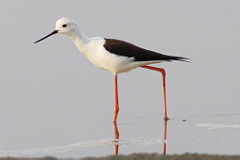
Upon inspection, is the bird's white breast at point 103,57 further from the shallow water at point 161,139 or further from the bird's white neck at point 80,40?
the shallow water at point 161,139

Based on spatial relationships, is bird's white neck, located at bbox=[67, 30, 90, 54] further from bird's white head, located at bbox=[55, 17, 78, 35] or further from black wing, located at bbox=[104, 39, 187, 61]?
black wing, located at bbox=[104, 39, 187, 61]

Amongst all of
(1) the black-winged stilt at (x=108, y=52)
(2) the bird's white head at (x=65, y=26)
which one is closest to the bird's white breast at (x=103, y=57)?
(1) the black-winged stilt at (x=108, y=52)

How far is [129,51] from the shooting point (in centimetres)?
1039

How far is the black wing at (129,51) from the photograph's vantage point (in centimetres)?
1023

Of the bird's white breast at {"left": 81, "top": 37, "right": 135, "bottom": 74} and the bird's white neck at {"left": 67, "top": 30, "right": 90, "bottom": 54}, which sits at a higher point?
the bird's white neck at {"left": 67, "top": 30, "right": 90, "bottom": 54}

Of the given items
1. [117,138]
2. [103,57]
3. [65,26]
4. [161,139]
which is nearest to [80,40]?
[65,26]

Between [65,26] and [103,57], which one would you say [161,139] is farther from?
[65,26]

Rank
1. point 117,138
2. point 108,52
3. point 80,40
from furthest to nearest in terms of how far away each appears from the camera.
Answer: point 80,40 → point 108,52 → point 117,138

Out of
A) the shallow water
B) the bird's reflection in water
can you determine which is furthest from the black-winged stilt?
the shallow water

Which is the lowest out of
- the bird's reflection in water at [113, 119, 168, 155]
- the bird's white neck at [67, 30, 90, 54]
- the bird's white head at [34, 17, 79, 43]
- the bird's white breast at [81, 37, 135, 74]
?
the bird's reflection in water at [113, 119, 168, 155]

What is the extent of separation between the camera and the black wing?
10.2m

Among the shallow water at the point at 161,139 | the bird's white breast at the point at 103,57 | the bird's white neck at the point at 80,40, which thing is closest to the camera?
the shallow water at the point at 161,139

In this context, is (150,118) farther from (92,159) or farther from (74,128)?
(92,159)

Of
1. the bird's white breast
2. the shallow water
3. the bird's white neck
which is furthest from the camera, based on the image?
the bird's white neck
